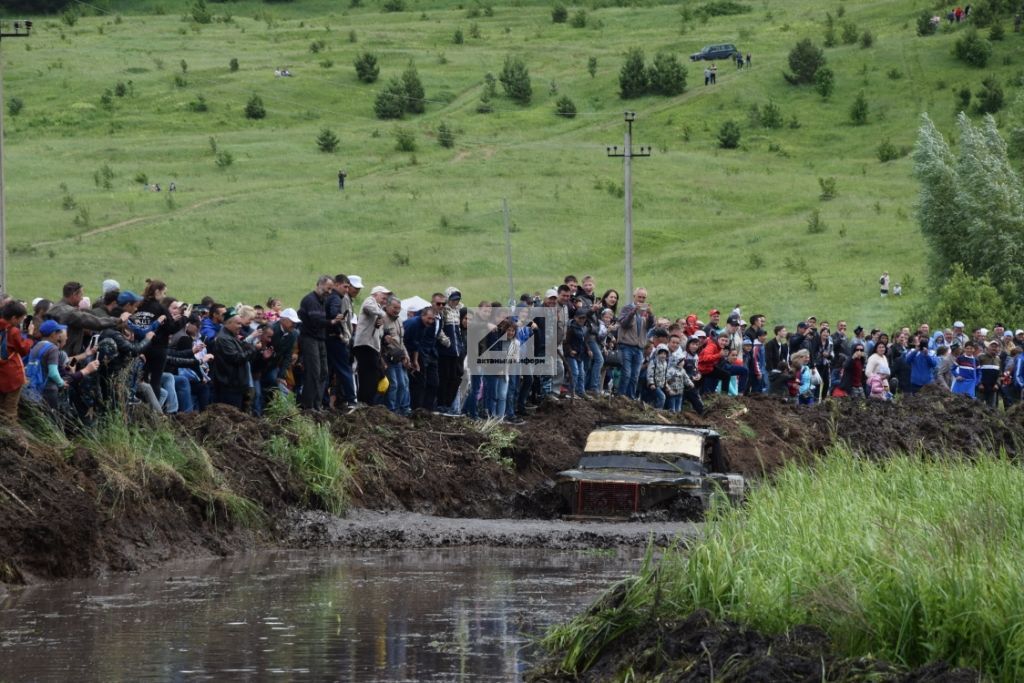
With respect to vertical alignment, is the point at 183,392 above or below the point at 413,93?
below

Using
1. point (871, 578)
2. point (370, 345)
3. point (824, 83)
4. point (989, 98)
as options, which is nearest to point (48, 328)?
point (370, 345)

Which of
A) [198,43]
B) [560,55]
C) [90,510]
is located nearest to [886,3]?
[560,55]

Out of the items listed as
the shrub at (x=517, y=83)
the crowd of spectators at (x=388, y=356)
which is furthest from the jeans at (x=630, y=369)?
the shrub at (x=517, y=83)

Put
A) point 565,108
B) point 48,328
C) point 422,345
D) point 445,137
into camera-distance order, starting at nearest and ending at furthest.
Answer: point 48,328, point 422,345, point 445,137, point 565,108

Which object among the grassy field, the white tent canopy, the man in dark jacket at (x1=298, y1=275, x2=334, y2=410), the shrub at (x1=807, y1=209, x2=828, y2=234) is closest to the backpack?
the man in dark jacket at (x1=298, y1=275, x2=334, y2=410)

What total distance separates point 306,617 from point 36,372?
19.3 ft

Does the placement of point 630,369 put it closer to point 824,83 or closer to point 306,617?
point 306,617

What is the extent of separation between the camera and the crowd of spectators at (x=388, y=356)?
19281 millimetres

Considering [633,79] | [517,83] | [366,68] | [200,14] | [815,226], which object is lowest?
[815,226]

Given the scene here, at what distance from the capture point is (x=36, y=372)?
19125mm

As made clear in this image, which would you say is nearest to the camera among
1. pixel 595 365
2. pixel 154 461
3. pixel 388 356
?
pixel 154 461

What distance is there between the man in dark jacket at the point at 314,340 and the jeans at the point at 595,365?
753cm

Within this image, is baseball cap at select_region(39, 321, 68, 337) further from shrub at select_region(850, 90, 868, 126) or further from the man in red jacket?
shrub at select_region(850, 90, 868, 126)

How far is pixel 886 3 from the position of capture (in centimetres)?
15375
